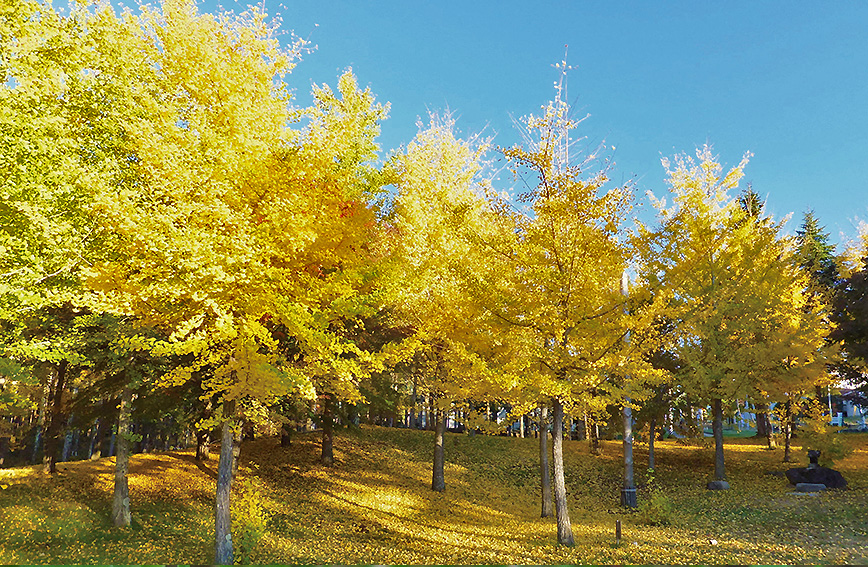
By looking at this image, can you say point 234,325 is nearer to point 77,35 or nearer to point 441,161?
point 77,35

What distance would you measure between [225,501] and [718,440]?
60.3 ft

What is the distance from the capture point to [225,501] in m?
8.92

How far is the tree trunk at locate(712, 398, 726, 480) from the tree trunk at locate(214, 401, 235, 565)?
703 inches


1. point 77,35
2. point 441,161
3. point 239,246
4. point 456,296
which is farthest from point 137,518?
point 441,161

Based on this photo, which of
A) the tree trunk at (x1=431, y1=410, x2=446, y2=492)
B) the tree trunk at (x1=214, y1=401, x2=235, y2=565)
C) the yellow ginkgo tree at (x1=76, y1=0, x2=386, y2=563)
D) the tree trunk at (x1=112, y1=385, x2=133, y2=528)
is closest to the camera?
the yellow ginkgo tree at (x1=76, y1=0, x2=386, y2=563)

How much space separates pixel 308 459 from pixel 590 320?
14428 mm

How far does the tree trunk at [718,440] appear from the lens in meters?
18.5

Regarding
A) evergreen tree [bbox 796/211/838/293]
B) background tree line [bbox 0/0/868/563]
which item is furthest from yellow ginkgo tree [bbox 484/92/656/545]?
evergreen tree [bbox 796/211/838/293]

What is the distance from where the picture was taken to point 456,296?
13.4 metres

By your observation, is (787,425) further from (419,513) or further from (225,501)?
(225,501)

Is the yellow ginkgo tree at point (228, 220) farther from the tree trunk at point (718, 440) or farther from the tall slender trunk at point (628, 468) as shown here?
the tree trunk at point (718, 440)

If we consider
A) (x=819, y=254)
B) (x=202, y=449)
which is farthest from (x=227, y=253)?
(x=819, y=254)

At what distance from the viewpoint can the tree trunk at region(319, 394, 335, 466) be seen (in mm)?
16672

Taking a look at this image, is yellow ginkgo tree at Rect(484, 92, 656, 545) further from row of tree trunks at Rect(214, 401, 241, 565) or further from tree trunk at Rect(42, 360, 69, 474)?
tree trunk at Rect(42, 360, 69, 474)
